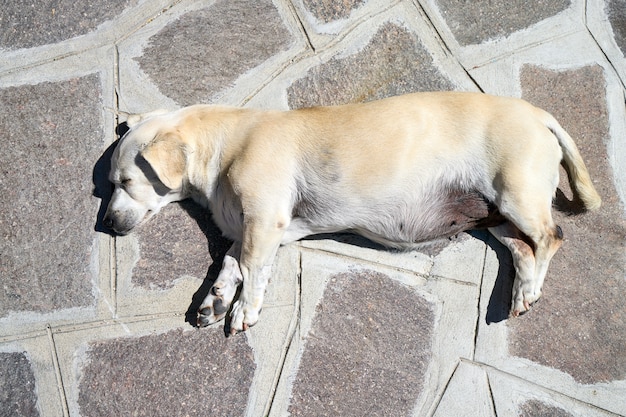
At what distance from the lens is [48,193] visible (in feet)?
13.0

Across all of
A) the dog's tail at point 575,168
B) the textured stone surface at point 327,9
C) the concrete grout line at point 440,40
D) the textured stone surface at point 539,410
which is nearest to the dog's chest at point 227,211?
the textured stone surface at point 327,9

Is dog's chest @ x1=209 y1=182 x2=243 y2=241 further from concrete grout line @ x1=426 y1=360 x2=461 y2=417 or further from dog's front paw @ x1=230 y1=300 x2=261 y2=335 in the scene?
concrete grout line @ x1=426 y1=360 x2=461 y2=417

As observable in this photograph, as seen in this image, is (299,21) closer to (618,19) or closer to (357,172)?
(357,172)

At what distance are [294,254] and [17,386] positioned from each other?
195cm

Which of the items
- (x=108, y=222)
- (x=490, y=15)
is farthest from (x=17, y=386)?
(x=490, y=15)

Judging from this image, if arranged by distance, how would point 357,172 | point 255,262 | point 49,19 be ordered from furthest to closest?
point 49,19 → point 255,262 → point 357,172

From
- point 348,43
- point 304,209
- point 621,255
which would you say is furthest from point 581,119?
point 304,209

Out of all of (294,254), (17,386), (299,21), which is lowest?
(17,386)

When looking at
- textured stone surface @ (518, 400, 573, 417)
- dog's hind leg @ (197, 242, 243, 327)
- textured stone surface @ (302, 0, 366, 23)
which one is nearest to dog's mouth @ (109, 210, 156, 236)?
dog's hind leg @ (197, 242, 243, 327)

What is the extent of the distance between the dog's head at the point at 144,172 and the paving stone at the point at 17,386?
1042mm

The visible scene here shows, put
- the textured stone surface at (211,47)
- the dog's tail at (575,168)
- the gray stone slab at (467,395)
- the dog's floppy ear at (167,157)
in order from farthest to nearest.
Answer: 1. the textured stone surface at (211,47)
2. the gray stone slab at (467,395)
3. the dog's tail at (575,168)
4. the dog's floppy ear at (167,157)

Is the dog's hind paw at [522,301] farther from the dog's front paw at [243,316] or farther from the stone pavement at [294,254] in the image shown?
the dog's front paw at [243,316]

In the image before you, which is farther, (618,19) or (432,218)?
(618,19)

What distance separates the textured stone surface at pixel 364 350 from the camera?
3818 mm
